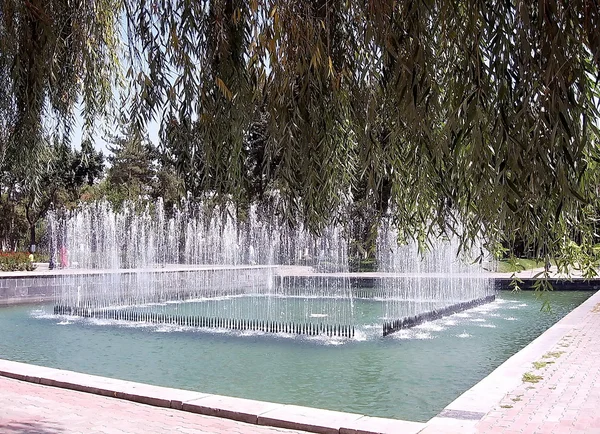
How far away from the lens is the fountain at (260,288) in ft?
52.6

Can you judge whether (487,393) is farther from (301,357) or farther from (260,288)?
(260,288)

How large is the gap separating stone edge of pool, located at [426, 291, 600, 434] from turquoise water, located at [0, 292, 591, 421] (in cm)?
65

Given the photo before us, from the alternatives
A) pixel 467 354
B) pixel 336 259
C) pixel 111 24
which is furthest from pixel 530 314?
pixel 336 259

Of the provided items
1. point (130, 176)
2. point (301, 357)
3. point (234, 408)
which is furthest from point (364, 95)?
point (130, 176)

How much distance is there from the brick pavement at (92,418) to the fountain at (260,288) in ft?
8.50

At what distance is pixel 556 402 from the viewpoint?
683 centimetres

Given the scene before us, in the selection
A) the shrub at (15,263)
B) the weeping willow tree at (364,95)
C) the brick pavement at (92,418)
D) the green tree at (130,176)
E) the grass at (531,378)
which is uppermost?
the green tree at (130,176)

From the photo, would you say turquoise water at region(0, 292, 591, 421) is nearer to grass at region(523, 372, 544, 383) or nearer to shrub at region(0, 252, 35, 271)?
grass at region(523, 372, 544, 383)

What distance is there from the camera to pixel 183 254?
46938mm

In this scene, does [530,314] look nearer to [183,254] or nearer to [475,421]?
[475,421]

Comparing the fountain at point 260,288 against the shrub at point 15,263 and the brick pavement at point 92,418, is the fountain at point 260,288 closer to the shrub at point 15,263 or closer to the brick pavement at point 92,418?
the brick pavement at point 92,418

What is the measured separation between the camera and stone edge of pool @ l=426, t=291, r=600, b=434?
235 inches

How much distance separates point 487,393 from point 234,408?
2.67 m

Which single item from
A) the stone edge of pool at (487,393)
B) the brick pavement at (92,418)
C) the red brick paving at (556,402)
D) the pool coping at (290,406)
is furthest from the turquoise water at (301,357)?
the brick pavement at (92,418)
